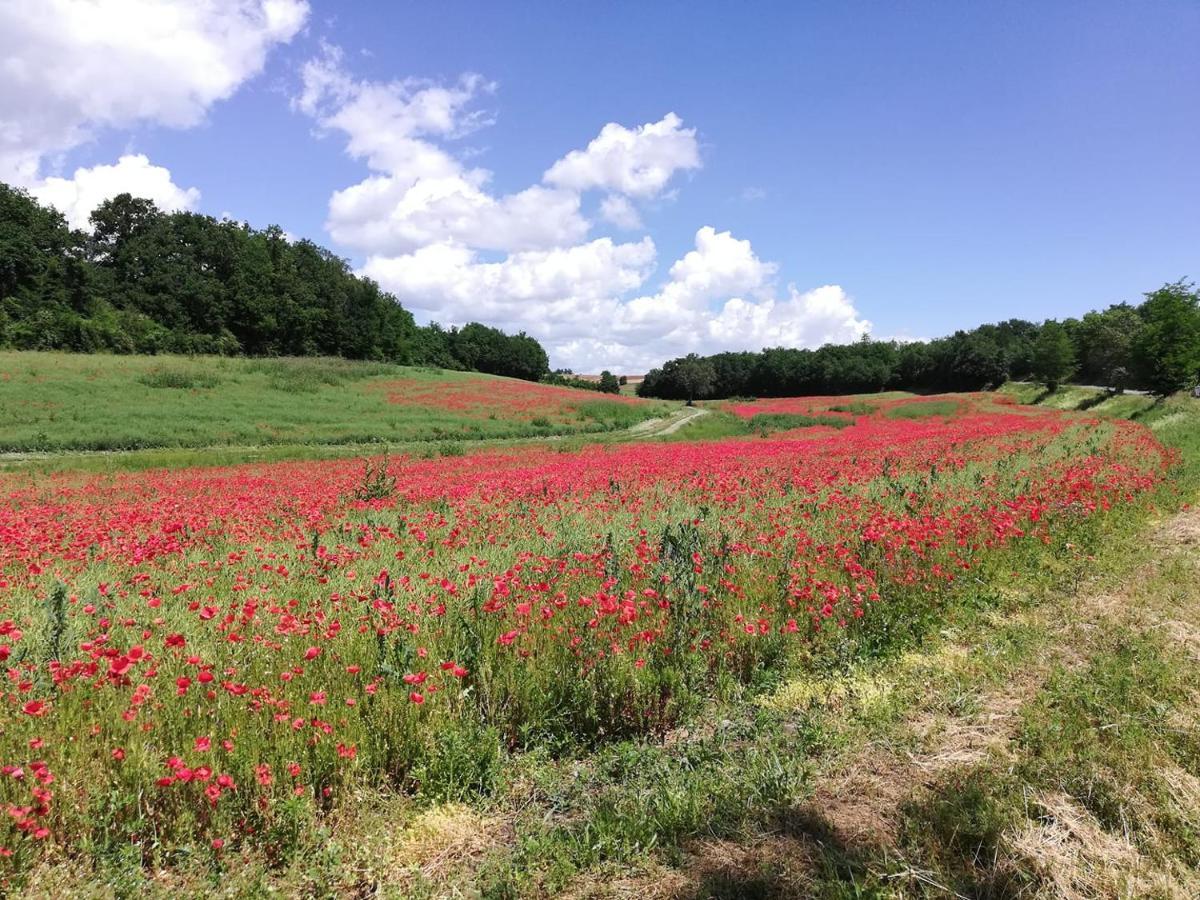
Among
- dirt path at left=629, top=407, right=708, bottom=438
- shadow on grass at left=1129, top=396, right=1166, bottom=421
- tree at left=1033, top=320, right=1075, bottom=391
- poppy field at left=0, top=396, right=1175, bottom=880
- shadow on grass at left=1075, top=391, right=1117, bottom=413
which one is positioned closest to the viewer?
poppy field at left=0, top=396, right=1175, bottom=880

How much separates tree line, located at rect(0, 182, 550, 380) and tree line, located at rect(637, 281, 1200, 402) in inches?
2130

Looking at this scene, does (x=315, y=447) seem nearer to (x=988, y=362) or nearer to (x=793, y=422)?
(x=793, y=422)

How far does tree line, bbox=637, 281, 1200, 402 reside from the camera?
46.0 meters

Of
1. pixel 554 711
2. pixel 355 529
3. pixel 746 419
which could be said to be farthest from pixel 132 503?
pixel 746 419

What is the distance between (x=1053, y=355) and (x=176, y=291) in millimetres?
108669

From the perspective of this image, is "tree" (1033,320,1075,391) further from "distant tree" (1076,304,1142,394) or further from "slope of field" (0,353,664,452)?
"slope of field" (0,353,664,452)

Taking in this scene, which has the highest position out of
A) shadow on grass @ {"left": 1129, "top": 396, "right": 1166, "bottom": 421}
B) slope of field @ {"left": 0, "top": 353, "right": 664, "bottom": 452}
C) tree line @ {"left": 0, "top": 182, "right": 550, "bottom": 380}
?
tree line @ {"left": 0, "top": 182, "right": 550, "bottom": 380}

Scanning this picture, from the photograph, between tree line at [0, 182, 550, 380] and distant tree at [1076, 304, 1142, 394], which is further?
distant tree at [1076, 304, 1142, 394]

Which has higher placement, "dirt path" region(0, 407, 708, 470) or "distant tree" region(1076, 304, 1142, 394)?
"distant tree" region(1076, 304, 1142, 394)

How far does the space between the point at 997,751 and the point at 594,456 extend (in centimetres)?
1660

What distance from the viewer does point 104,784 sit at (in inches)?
124

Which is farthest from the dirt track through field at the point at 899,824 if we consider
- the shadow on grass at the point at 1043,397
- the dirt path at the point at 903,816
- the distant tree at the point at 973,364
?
the distant tree at the point at 973,364

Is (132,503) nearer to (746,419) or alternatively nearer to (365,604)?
(365,604)

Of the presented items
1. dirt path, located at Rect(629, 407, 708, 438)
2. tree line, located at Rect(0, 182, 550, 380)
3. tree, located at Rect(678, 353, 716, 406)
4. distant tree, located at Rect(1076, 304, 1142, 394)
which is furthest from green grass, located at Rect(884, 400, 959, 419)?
tree line, located at Rect(0, 182, 550, 380)
